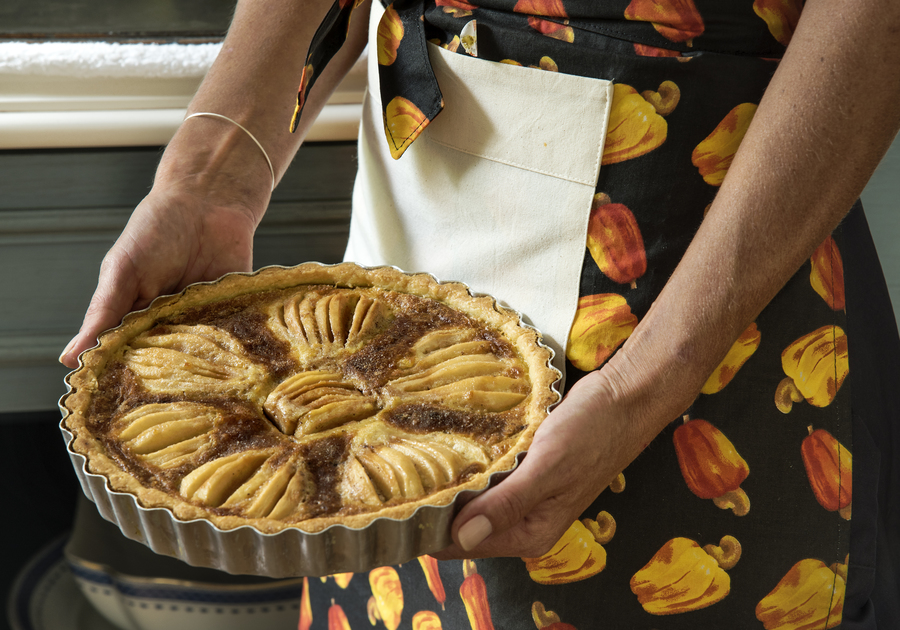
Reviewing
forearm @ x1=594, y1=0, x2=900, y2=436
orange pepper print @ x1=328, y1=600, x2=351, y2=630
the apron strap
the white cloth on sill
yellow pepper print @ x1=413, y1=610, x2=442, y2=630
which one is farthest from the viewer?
the white cloth on sill

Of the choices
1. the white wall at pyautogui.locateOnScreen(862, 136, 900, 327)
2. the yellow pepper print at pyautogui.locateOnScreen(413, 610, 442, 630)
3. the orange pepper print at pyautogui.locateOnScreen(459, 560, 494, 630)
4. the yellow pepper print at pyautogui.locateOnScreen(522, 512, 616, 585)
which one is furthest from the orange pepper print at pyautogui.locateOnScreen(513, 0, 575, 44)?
the white wall at pyautogui.locateOnScreen(862, 136, 900, 327)

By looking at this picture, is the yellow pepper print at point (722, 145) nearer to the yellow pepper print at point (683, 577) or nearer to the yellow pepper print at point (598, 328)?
the yellow pepper print at point (598, 328)

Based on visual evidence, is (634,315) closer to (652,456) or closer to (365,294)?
(652,456)

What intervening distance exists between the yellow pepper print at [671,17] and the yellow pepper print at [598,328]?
40 cm

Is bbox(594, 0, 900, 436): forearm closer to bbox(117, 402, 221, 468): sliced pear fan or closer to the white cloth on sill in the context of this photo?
bbox(117, 402, 221, 468): sliced pear fan

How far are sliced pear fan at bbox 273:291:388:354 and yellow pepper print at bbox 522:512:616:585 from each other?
50 centimetres

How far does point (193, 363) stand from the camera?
1.26 metres

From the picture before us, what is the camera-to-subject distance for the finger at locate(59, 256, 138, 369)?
4.26 feet

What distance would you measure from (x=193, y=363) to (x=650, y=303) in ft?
2.52

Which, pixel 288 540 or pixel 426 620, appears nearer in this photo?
pixel 288 540

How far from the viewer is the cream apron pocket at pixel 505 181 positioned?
116 cm

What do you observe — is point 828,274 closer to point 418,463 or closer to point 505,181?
point 505,181

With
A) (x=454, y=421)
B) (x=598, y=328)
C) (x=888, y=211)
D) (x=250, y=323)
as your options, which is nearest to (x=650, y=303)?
(x=598, y=328)

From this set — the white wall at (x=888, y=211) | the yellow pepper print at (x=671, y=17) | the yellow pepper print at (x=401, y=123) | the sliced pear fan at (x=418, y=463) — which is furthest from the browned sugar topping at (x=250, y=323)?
the white wall at (x=888, y=211)
